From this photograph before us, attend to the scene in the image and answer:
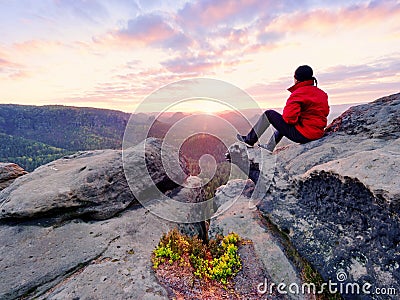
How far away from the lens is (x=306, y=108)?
28.7ft

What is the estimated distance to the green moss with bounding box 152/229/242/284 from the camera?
262 inches

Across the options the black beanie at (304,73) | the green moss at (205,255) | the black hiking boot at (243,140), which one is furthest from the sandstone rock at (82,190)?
the black beanie at (304,73)

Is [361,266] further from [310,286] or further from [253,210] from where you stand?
[253,210]

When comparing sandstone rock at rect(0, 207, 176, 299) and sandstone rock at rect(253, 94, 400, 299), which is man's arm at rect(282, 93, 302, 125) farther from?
sandstone rock at rect(0, 207, 176, 299)

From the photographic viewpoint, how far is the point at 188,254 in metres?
7.12

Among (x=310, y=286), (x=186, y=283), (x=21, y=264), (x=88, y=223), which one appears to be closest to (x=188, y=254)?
(x=186, y=283)

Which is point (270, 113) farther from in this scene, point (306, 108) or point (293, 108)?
point (306, 108)

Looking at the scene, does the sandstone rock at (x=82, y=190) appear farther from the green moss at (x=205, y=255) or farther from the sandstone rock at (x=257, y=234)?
the sandstone rock at (x=257, y=234)

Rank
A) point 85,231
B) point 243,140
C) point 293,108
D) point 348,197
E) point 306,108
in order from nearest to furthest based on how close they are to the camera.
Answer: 1. point 348,197
2. point 85,231
3. point 293,108
4. point 306,108
5. point 243,140

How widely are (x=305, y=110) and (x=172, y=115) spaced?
4.52 meters

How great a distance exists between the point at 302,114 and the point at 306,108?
265 mm

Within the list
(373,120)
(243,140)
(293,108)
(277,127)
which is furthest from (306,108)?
(243,140)

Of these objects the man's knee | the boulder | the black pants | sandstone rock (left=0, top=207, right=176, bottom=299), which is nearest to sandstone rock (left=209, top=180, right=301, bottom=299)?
the boulder

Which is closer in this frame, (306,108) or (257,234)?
(257,234)
